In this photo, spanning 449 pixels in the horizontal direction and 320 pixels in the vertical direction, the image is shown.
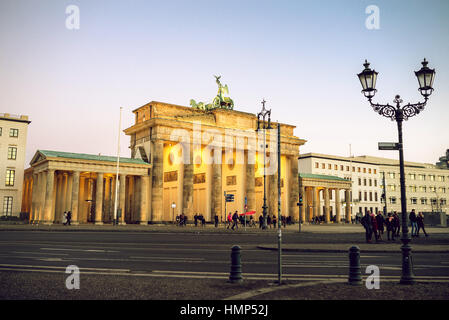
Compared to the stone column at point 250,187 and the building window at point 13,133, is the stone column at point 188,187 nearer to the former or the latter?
the stone column at point 250,187

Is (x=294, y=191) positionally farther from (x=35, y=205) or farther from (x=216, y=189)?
(x=35, y=205)

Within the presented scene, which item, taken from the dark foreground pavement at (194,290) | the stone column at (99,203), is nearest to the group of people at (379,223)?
the dark foreground pavement at (194,290)

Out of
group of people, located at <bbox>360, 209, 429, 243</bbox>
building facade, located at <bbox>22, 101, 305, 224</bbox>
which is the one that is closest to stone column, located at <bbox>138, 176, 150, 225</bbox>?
building facade, located at <bbox>22, 101, 305, 224</bbox>

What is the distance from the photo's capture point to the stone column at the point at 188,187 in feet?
175

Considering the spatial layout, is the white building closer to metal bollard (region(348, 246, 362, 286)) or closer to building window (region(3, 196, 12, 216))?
building window (region(3, 196, 12, 216))

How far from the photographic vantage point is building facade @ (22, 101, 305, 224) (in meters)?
50.0

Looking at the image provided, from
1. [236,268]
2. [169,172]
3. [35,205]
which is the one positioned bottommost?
[236,268]

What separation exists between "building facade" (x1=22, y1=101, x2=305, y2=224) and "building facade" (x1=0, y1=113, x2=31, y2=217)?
5.11 feet

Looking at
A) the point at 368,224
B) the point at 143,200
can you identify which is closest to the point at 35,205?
the point at 143,200

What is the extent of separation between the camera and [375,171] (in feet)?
352

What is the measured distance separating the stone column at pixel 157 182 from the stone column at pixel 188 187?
3366 mm

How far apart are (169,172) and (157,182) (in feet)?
23.5

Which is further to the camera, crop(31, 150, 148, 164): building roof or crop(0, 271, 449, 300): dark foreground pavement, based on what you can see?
crop(31, 150, 148, 164): building roof

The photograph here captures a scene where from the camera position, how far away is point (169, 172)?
193 ft
